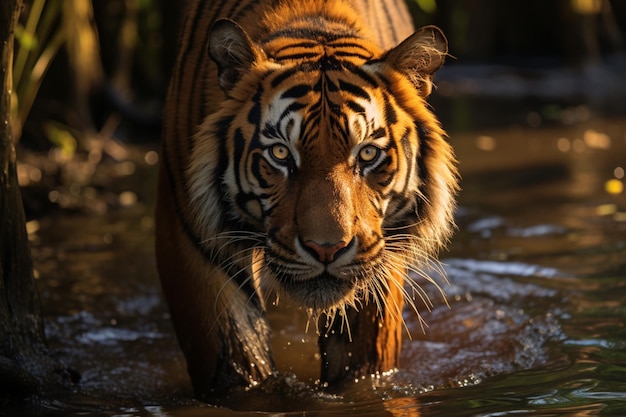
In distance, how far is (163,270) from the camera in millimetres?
3596

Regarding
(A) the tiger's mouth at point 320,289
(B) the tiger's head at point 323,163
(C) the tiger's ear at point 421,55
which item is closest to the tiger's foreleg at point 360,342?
(B) the tiger's head at point 323,163

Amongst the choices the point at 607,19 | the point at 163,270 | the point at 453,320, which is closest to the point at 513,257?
the point at 453,320

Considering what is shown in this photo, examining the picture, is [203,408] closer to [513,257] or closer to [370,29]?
[370,29]

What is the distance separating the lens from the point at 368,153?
3.08 meters

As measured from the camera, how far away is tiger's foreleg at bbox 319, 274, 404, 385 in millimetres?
3611

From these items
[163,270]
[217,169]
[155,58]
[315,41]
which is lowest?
[163,270]

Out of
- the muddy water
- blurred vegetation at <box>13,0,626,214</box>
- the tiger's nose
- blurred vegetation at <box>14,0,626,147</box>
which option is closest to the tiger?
the tiger's nose

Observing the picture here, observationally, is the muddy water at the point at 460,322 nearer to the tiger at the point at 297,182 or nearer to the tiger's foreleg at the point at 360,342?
the tiger's foreleg at the point at 360,342

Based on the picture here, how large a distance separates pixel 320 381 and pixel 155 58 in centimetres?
1202

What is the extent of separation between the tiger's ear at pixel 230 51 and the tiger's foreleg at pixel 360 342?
2.79 feet

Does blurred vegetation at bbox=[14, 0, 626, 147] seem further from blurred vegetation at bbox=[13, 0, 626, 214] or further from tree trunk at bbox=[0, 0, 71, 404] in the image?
tree trunk at bbox=[0, 0, 71, 404]

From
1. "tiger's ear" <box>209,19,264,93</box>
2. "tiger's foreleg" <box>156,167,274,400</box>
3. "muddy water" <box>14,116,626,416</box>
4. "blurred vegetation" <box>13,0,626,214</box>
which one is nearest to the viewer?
"tiger's ear" <box>209,19,264,93</box>

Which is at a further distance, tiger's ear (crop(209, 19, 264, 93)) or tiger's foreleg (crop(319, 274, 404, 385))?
tiger's foreleg (crop(319, 274, 404, 385))

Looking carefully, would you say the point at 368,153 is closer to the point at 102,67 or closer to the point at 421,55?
the point at 421,55
